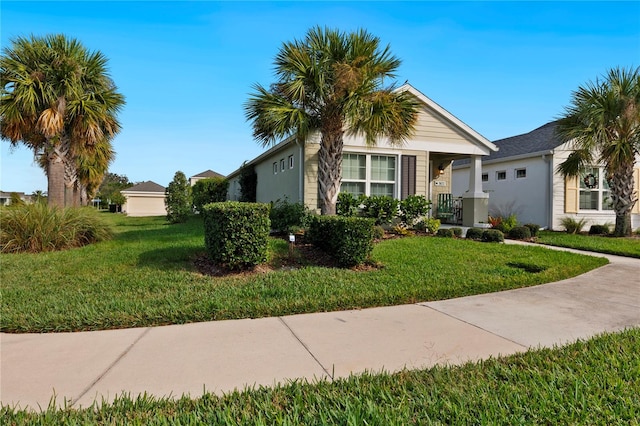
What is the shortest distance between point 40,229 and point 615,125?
17523 millimetres

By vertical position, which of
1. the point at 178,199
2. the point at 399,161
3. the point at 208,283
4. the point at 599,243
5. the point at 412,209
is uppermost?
the point at 399,161

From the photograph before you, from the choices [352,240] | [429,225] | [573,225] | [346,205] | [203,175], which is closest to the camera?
[352,240]

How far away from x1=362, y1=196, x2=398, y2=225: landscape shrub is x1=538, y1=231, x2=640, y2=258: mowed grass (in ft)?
15.9

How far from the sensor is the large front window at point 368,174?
11664 millimetres

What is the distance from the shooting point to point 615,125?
11.7 meters

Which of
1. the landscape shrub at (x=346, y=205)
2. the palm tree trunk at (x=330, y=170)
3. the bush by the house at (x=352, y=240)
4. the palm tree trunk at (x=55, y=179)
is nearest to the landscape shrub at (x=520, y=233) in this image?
the landscape shrub at (x=346, y=205)

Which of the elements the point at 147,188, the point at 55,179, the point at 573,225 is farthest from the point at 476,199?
the point at 147,188

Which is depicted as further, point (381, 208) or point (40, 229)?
point (381, 208)

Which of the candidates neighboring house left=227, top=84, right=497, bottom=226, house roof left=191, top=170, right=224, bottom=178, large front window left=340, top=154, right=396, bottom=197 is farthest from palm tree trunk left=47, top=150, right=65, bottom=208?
house roof left=191, top=170, right=224, bottom=178

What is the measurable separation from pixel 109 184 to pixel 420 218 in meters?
76.4

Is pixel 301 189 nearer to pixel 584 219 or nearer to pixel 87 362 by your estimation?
pixel 87 362

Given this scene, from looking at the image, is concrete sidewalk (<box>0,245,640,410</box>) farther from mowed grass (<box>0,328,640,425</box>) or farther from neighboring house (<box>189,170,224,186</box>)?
neighboring house (<box>189,170,224,186</box>)

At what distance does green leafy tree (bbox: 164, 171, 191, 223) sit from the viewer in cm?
1972

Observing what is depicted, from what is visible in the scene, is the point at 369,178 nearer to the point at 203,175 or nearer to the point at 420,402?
the point at 420,402
